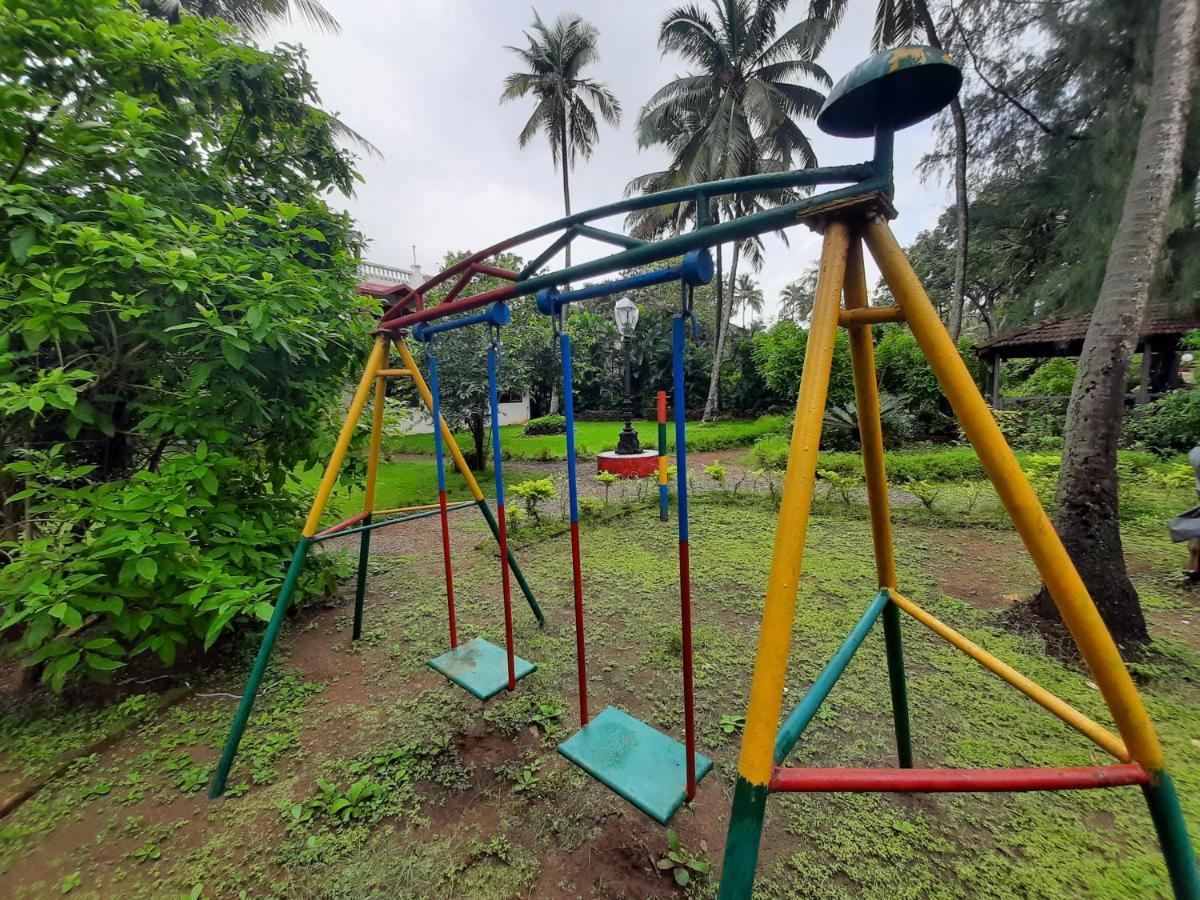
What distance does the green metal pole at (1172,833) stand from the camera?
825 mm

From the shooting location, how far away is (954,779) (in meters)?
0.81

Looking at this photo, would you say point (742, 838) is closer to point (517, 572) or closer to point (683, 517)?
point (683, 517)

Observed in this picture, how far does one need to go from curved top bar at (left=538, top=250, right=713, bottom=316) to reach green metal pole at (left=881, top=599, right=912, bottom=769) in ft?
4.05

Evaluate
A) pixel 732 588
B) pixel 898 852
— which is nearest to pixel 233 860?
pixel 898 852

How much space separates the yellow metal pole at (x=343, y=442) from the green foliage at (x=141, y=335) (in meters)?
0.38

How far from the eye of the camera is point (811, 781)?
0.80 m

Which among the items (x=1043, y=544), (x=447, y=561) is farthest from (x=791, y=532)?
(x=447, y=561)

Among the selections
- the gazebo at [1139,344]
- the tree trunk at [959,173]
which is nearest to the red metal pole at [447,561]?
the tree trunk at [959,173]

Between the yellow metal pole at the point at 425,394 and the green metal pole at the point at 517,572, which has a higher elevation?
the yellow metal pole at the point at 425,394

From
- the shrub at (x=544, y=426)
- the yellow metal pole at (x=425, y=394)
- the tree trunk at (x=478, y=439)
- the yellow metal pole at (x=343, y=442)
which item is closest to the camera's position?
the yellow metal pole at (x=343, y=442)

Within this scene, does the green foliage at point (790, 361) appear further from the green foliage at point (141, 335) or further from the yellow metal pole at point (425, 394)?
the green foliage at point (141, 335)

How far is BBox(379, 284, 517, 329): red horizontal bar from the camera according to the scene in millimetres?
1791

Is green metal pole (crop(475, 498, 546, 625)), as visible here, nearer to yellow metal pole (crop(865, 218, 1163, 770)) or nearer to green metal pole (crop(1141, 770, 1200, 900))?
yellow metal pole (crop(865, 218, 1163, 770))

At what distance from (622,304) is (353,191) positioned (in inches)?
99.5
